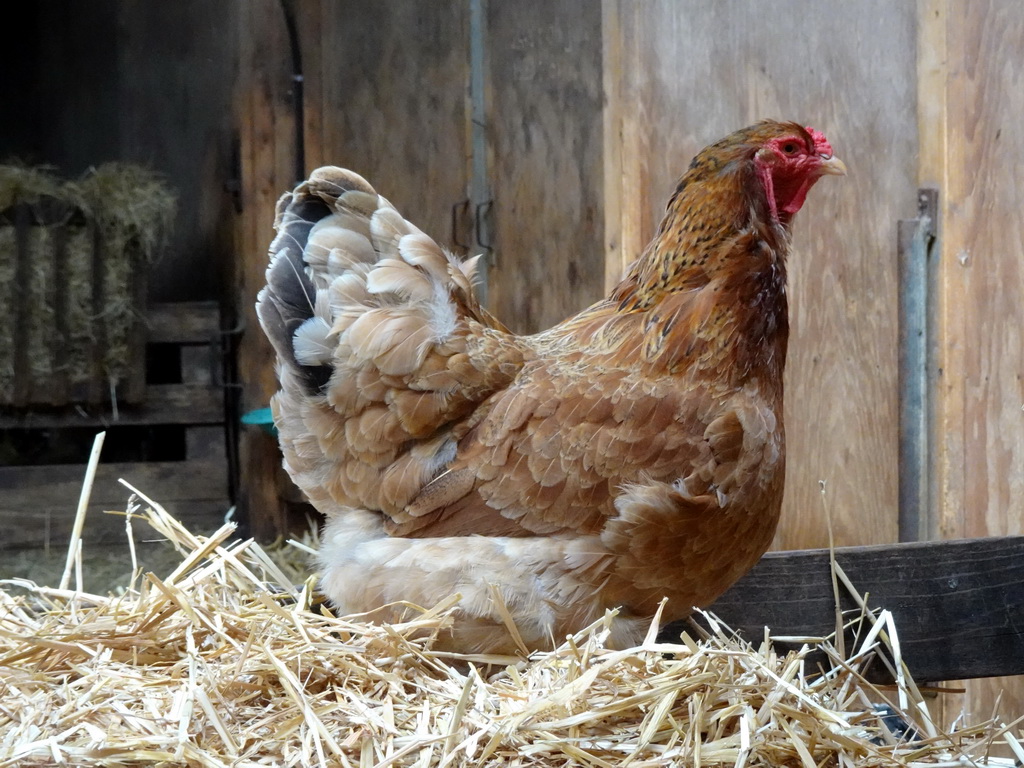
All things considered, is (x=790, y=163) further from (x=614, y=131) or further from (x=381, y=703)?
(x=381, y=703)

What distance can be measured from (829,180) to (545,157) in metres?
1.11

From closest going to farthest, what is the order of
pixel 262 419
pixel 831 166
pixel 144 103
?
pixel 831 166, pixel 262 419, pixel 144 103

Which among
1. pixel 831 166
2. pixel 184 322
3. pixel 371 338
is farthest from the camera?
pixel 184 322

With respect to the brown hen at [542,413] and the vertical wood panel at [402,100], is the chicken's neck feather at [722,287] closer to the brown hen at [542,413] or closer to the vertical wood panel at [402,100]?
the brown hen at [542,413]

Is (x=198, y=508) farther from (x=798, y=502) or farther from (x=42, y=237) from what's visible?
(x=798, y=502)

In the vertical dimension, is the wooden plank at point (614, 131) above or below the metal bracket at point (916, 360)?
above

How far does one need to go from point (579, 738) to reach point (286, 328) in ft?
3.29

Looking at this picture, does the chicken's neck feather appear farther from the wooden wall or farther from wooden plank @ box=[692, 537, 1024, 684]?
the wooden wall

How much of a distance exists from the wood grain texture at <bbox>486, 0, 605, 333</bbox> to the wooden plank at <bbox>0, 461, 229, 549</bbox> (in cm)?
145

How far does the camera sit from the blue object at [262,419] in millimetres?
3643

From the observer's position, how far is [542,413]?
1.80 meters

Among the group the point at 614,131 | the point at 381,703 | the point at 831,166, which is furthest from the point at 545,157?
the point at 381,703

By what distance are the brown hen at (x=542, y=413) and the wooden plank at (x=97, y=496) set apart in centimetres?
221

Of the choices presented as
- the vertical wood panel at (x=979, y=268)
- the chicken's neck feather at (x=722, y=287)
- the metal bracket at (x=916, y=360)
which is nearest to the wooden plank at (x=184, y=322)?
the chicken's neck feather at (x=722, y=287)
